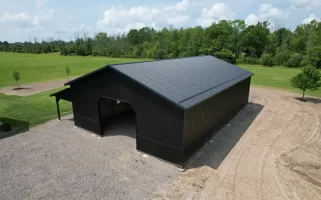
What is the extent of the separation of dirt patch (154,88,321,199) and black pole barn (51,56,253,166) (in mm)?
977

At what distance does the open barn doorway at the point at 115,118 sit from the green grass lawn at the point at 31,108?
418cm

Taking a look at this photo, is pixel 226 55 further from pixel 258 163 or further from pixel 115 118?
pixel 258 163

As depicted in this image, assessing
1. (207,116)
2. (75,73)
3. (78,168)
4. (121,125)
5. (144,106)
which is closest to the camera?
(78,168)

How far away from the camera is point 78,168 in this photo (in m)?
10.3

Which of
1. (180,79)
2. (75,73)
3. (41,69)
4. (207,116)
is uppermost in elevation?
(180,79)

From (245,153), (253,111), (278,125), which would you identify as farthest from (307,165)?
(253,111)

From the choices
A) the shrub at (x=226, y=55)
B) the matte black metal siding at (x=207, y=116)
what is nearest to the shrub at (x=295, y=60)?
the shrub at (x=226, y=55)

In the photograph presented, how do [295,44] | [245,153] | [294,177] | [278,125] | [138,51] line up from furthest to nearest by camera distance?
[138,51]
[295,44]
[278,125]
[245,153]
[294,177]

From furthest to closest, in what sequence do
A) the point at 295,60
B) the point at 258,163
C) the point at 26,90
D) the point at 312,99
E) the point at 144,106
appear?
the point at 295,60, the point at 26,90, the point at 312,99, the point at 144,106, the point at 258,163

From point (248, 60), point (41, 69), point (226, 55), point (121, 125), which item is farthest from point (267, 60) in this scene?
point (41, 69)

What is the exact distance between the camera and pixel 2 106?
2028 centimetres

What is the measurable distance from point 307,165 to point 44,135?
49.5 ft

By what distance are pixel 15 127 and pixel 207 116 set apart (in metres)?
13.2

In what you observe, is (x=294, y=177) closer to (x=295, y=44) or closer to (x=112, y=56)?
(x=295, y=44)
